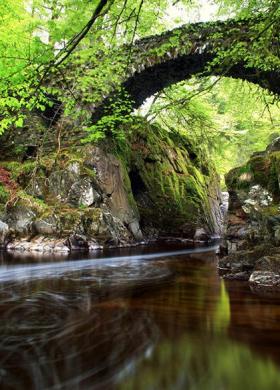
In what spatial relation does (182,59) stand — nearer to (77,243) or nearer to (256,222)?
(77,243)

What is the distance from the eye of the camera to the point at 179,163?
16.7 meters

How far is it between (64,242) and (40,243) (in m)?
0.61

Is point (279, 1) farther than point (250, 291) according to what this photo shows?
No

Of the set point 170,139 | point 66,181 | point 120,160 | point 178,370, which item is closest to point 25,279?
point 178,370

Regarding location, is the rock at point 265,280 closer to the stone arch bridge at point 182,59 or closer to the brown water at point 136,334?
the brown water at point 136,334

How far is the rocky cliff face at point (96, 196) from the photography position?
9.93 metres

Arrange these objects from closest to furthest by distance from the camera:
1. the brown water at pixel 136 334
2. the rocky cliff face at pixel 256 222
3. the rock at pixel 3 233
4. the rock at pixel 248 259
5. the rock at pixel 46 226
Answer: the brown water at pixel 136 334, the rocky cliff face at pixel 256 222, the rock at pixel 248 259, the rock at pixel 46 226, the rock at pixel 3 233

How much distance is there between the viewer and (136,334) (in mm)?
3299

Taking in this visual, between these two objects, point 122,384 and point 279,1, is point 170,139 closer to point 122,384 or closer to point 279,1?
point 279,1

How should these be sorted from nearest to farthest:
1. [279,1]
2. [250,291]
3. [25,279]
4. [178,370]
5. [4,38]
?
[178,370], [279,1], [250,291], [25,279], [4,38]

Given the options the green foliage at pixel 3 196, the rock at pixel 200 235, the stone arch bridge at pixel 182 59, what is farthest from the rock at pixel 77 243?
the rock at pixel 200 235

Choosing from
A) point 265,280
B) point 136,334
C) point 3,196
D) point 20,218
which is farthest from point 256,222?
point 3,196

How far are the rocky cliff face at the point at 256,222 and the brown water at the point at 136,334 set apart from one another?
443mm

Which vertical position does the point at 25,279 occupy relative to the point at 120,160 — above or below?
below
